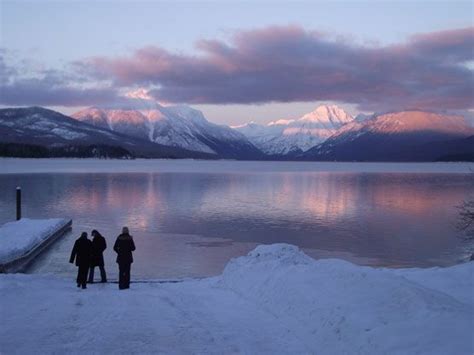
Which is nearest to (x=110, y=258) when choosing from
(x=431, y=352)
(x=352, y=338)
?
(x=352, y=338)

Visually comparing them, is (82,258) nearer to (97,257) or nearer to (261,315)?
(97,257)

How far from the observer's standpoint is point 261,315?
11.1 m

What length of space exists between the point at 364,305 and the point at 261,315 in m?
2.28

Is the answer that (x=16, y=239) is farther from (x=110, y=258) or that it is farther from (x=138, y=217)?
(x=138, y=217)

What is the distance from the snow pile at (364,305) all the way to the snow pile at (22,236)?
33.8 feet

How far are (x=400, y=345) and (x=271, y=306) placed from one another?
3902 mm

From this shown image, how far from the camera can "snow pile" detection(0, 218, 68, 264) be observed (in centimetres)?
2067

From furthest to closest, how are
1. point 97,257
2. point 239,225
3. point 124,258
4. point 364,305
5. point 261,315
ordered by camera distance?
point 239,225
point 97,257
point 124,258
point 261,315
point 364,305

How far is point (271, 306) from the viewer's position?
38.2 ft

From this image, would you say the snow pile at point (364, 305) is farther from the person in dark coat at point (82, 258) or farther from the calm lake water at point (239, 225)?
the calm lake water at point (239, 225)

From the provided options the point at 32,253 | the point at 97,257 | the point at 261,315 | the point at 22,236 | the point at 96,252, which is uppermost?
the point at 96,252

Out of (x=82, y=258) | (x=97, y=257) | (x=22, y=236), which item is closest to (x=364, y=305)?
(x=82, y=258)

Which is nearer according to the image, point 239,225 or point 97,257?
point 97,257

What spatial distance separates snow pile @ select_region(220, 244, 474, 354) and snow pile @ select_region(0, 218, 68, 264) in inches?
405
